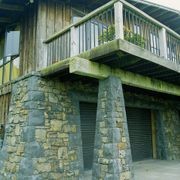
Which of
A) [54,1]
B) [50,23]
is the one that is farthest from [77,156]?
[54,1]

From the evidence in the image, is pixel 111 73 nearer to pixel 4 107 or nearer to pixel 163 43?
pixel 163 43

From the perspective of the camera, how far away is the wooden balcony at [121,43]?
536cm

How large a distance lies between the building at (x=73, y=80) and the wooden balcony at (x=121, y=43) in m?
0.02

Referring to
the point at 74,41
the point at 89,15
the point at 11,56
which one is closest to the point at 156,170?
the point at 74,41

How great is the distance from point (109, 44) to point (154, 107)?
21.6 ft

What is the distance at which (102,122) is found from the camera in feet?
19.4

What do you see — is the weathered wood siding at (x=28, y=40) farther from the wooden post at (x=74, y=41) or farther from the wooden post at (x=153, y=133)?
the wooden post at (x=153, y=133)

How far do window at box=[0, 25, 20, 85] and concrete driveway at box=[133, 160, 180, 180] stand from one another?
5.52 meters

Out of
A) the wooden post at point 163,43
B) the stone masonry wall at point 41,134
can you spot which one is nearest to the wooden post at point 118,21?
the wooden post at point 163,43

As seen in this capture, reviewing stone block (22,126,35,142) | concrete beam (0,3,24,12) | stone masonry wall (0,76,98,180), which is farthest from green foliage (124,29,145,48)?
concrete beam (0,3,24,12)

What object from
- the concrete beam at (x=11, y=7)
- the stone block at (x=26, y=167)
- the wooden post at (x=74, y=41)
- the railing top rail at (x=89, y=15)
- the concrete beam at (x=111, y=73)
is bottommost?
the stone block at (x=26, y=167)

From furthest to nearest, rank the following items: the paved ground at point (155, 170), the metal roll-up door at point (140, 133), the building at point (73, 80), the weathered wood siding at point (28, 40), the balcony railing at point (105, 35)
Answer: the metal roll-up door at point (140, 133)
the paved ground at point (155, 170)
the weathered wood siding at point (28, 40)
the balcony railing at point (105, 35)
the building at point (73, 80)

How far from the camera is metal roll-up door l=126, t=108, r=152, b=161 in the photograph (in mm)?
10617

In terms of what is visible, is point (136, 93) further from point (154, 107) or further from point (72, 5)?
point (72, 5)
